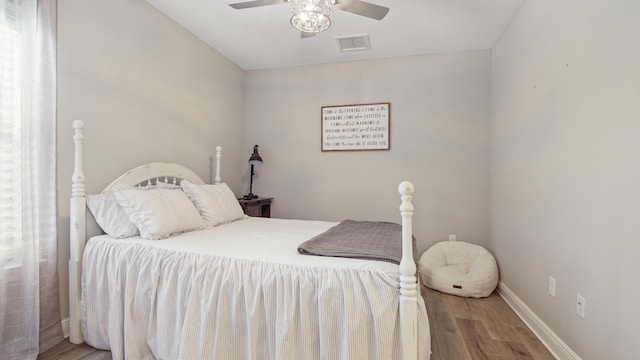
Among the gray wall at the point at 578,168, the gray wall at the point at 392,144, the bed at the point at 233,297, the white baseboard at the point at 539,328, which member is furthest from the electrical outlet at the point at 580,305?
the gray wall at the point at 392,144

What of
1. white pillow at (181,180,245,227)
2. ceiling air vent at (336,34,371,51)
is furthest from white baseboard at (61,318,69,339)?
ceiling air vent at (336,34,371,51)

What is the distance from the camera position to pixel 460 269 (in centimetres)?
308

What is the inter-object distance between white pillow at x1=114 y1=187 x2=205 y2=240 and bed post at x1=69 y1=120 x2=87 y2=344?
0.21 metres

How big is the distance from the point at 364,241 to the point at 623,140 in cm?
135

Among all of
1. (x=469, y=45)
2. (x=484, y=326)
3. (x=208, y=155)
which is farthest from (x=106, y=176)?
(x=469, y=45)

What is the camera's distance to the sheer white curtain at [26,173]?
1.63 meters

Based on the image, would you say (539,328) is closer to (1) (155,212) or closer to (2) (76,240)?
(1) (155,212)

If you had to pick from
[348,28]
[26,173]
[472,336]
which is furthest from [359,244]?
[348,28]

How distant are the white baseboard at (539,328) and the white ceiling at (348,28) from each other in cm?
243

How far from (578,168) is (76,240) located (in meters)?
3.03

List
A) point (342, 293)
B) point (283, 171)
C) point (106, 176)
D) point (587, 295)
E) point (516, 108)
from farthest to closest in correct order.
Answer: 1. point (283, 171)
2. point (516, 108)
3. point (106, 176)
4. point (587, 295)
5. point (342, 293)

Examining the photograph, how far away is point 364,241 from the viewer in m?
1.92

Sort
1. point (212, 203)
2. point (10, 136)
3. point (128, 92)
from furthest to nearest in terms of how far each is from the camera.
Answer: point (212, 203) → point (128, 92) → point (10, 136)

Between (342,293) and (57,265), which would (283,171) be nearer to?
(57,265)
